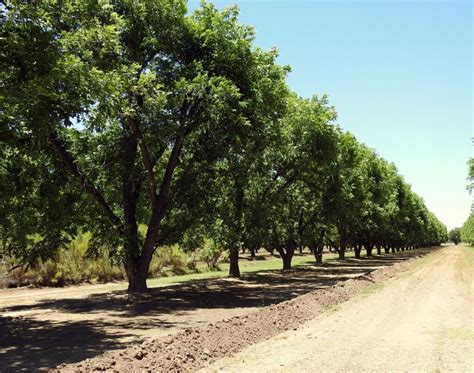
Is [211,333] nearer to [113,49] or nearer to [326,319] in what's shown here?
[326,319]

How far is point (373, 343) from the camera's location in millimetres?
9844

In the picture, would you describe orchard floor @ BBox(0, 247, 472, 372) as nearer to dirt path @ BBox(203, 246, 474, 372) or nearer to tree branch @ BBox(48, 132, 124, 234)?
dirt path @ BBox(203, 246, 474, 372)

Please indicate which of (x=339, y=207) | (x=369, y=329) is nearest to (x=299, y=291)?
(x=369, y=329)

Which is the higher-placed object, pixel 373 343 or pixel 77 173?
pixel 77 173

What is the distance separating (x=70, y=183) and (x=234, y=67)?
26.2 feet

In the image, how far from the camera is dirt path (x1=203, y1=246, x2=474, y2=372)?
8094 millimetres

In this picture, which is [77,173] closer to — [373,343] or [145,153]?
[145,153]

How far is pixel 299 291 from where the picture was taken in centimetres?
2138

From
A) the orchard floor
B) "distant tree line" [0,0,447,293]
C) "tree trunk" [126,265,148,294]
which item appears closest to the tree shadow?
the orchard floor

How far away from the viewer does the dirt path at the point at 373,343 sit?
8.09m

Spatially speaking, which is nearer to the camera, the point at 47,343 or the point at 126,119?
the point at 47,343

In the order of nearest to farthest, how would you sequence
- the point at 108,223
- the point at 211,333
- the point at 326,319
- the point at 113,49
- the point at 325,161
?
the point at 211,333, the point at 326,319, the point at 113,49, the point at 108,223, the point at 325,161

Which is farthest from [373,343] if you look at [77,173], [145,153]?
[77,173]

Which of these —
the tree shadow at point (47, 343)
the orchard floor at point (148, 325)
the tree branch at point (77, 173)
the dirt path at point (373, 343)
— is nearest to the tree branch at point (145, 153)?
the tree branch at point (77, 173)
